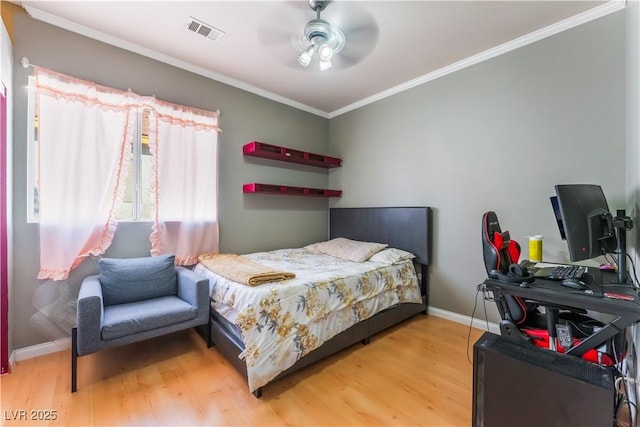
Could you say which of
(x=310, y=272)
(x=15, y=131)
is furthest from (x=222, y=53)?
(x=310, y=272)

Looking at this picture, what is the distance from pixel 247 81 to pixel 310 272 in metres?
2.46

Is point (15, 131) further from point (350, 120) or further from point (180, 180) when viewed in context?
point (350, 120)

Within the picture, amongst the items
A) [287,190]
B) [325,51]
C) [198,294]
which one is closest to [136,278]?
[198,294]

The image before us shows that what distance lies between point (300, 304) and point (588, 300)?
5.31ft

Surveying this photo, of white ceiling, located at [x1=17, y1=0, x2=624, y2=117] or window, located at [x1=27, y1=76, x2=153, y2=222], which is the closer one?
white ceiling, located at [x1=17, y1=0, x2=624, y2=117]

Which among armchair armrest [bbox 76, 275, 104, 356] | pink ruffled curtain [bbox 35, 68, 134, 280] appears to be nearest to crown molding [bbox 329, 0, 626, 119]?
pink ruffled curtain [bbox 35, 68, 134, 280]

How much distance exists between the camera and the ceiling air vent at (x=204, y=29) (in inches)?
92.1

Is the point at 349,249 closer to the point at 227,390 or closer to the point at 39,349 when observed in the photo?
the point at 227,390

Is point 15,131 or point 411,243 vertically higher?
point 15,131

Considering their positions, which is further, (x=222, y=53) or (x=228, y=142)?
(x=228, y=142)

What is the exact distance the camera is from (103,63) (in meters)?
2.55

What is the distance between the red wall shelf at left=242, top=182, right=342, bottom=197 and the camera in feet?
11.2

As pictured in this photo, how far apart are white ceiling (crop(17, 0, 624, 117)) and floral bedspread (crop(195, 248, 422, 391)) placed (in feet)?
6.82

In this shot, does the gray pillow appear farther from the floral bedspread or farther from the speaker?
the speaker
